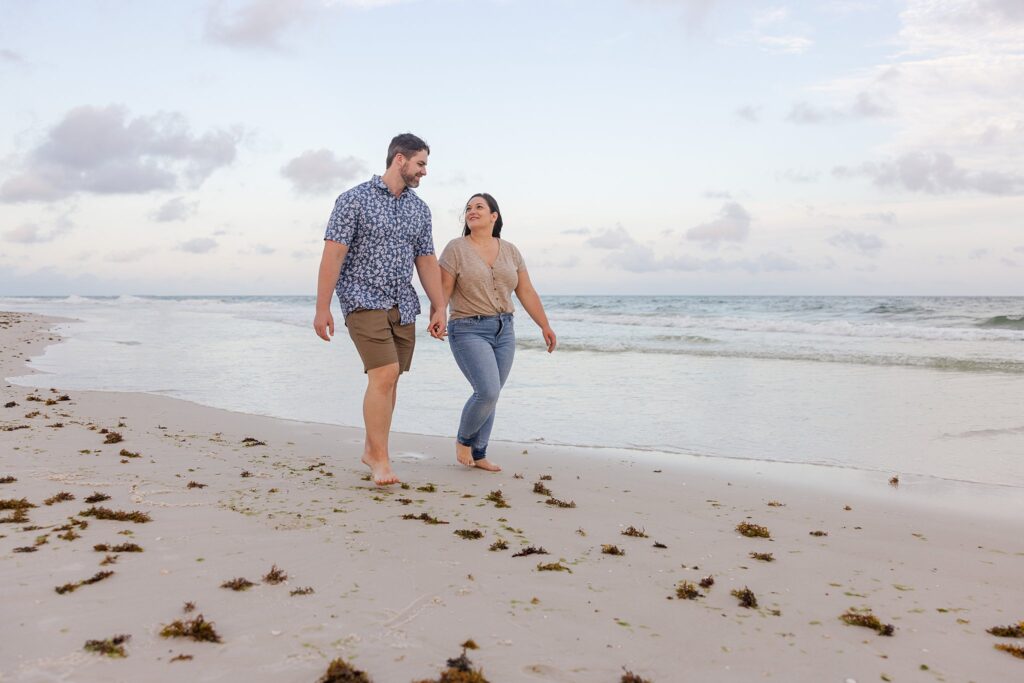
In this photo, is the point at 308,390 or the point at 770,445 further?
the point at 308,390

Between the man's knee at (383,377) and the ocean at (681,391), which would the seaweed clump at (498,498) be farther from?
the ocean at (681,391)

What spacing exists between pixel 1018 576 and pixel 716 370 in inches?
392

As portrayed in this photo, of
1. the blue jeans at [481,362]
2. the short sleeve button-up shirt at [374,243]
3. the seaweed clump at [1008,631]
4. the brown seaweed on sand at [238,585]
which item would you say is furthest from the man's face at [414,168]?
the seaweed clump at [1008,631]

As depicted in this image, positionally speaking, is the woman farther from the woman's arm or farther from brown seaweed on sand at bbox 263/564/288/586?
brown seaweed on sand at bbox 263/564/288/586

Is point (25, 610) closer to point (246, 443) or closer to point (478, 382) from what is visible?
point (478, 382)

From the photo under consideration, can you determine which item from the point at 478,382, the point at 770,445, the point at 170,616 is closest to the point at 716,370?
the point at 770,445

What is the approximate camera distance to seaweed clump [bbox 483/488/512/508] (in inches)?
177

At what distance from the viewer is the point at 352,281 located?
15.5 feet

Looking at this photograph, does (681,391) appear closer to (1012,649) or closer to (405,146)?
(405,146)

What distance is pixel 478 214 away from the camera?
5492 mm

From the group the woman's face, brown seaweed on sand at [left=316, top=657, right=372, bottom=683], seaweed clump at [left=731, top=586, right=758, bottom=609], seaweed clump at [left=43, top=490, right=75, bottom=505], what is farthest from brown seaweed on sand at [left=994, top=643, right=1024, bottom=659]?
seaweed clump at [left=43, top=490, right=75, bottom=505]

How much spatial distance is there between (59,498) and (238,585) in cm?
181

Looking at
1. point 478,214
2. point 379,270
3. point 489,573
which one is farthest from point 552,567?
point 478,214

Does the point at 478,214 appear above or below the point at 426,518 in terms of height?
above
